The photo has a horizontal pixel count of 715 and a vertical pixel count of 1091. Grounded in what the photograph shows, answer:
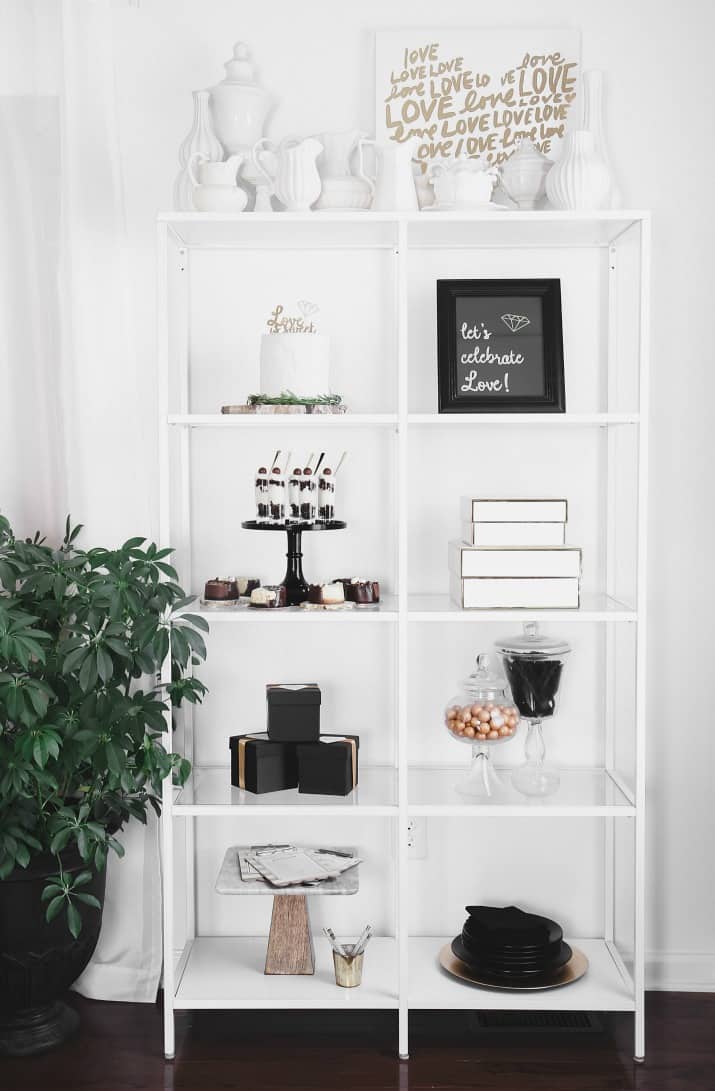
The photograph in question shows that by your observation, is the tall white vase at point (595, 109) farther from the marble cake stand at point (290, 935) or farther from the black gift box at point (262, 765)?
the marble cake stand at point (290, 935)

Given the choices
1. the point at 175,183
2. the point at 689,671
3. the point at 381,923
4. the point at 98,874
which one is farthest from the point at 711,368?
the point at 98,874

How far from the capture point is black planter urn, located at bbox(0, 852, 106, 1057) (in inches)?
83.5

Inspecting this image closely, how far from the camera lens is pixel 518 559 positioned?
7.25 feet

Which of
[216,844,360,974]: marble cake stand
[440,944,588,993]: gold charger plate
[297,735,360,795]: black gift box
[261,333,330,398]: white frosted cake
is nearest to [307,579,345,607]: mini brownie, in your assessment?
[297,735,360,795]: black gift box

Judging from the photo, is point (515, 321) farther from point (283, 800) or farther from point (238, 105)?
point (283, 800)

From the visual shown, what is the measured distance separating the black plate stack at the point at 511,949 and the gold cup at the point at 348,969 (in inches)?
9.7

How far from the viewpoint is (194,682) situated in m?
2.25

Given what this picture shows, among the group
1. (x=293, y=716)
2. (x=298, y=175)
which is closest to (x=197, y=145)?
(x=298, y=175)

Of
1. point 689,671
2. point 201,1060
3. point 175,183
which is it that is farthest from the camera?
point 689,671

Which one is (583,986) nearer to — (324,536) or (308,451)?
(324,536)

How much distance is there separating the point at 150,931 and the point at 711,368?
188 centimetres

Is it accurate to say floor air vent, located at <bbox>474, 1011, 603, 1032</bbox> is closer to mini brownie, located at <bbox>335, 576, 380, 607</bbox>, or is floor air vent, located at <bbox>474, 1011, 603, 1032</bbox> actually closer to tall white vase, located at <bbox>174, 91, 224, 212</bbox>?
mini brownie, located at <bbox>335, 576, 380, 607</bbox>

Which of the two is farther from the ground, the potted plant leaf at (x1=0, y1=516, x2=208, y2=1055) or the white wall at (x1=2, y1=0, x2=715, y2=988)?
the white wall at (x1=2, y1=0, x2=715, y2=988)

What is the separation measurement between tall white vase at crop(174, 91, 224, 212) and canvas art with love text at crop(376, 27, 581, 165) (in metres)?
0.39
